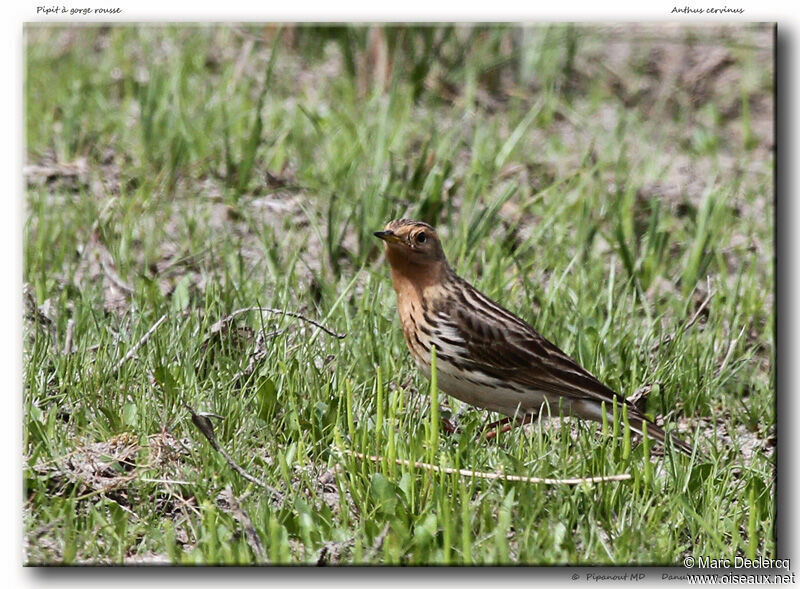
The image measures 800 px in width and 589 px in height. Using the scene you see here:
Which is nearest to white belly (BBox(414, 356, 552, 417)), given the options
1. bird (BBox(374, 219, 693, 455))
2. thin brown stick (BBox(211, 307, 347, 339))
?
bird (BBox(374, 219, 693, 455))

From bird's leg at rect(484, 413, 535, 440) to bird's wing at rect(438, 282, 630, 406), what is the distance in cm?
11

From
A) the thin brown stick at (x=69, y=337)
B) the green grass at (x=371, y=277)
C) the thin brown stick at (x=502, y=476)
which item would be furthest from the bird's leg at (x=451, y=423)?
the thin brown stick at (x=69, y=337)

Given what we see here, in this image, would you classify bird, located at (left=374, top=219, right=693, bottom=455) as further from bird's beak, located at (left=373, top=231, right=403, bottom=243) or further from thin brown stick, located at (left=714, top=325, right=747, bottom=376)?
thin brown stick, located at (left=714, top=325, right=747, bottom=376)

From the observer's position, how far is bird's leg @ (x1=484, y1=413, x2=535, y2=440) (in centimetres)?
450

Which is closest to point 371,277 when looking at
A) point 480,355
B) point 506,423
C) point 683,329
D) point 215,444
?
point 480,355

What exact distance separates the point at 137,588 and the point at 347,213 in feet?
7.89

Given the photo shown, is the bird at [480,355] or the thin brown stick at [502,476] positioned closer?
the thin brown stick at [502,476]

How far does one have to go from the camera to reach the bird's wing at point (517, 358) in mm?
4637

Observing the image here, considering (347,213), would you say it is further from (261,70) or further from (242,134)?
(261,70)

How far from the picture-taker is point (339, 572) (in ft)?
13.0

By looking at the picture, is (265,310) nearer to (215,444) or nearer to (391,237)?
(391,237)

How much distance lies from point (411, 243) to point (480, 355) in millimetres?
459

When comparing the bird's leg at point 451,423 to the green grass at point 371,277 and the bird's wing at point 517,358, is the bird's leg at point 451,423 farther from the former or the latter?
the bird's wing at point 517,358

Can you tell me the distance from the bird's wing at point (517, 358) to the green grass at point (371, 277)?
18 centimetres
